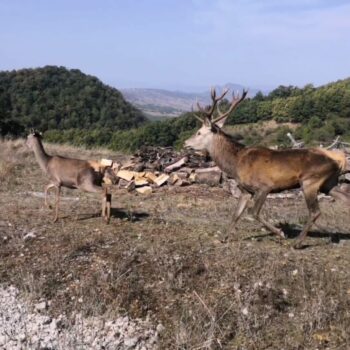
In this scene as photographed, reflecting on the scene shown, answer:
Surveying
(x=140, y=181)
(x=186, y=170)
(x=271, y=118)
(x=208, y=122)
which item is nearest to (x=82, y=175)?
(x=208, y=122)

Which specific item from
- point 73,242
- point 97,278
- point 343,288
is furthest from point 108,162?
point 343,288

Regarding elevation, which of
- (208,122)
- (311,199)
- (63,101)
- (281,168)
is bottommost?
(63,101)

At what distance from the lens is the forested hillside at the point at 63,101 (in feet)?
160

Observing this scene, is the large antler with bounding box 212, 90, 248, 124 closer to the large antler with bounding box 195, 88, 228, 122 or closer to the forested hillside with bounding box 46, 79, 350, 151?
the large antler with bounding box 195, 88, 228, 122

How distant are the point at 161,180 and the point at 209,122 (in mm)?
5333

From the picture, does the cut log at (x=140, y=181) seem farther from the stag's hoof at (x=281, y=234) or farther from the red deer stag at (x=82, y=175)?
the stag's hoof at (x=281, y=234)

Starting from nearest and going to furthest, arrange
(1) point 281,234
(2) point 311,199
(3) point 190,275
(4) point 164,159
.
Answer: (3) point 190,275 → (2) point 311,199 → (1) point 281,234 → (4) point 164,159

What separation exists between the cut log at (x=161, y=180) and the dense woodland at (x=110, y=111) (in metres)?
20.1

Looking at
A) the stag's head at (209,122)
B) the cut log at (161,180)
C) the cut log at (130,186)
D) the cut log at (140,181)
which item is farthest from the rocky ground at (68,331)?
the cut log at (161,180)

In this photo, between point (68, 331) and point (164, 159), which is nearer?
point (68, 331)

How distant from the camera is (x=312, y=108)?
4897 centimetres

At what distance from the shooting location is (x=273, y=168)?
791cm

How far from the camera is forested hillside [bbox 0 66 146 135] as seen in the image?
160 ft

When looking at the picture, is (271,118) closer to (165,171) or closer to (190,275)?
(165,171)
